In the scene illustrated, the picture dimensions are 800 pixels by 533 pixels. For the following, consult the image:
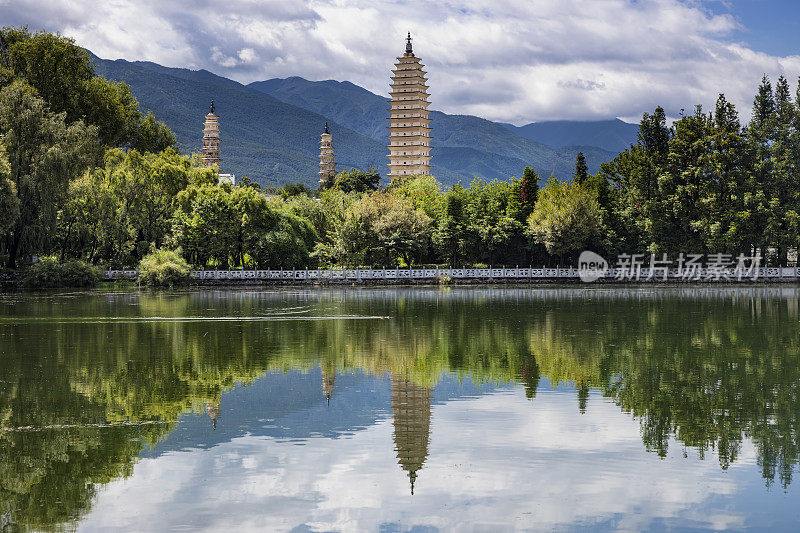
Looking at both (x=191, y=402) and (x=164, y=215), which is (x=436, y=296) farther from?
(x=191, y=402)

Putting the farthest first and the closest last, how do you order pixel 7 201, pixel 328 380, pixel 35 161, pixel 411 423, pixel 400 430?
1. pixel 35 161
2. pixel 7 201
3. pixel 328 380
4. pixel 411 423
5. pixel 400 430

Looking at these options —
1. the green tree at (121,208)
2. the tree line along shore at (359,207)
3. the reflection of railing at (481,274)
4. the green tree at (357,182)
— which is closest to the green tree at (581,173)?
the tree line along shore at (359,207)

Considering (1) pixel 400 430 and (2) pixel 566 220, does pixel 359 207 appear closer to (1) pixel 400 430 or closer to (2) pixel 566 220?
(2) pixel 566 220

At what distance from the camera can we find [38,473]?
363 inches

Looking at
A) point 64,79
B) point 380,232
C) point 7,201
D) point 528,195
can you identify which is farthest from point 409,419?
point 64,79

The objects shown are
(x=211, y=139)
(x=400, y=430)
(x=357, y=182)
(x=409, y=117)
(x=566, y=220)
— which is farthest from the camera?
(x=211, y=139)

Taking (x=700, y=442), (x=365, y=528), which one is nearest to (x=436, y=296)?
(x=700, y=442)

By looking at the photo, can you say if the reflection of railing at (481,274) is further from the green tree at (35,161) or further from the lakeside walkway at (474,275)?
the green tree at (35,161)

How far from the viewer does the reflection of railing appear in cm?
5184

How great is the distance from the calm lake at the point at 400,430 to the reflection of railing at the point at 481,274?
1157 inches

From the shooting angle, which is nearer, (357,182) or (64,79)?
(64,79)

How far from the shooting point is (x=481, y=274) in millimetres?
54250

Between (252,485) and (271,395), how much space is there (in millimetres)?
4805

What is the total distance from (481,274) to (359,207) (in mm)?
8853
